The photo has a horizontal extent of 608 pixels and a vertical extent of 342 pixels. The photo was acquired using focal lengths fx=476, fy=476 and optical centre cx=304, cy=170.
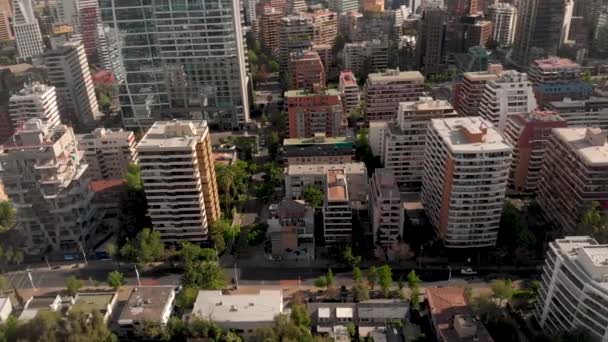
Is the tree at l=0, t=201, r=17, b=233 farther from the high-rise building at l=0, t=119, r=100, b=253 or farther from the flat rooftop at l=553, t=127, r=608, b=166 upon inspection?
the flat rooftop at l=553, t=127, r=608, b=166

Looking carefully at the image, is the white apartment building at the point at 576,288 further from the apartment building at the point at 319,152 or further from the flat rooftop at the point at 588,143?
the apartment building at the point at 319,152

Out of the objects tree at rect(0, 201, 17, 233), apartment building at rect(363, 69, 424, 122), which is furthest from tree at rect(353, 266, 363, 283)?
apartment building at rect(363, 69, 424, 122)

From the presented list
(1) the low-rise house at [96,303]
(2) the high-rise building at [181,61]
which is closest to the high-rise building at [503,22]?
(2) the high-rise building at [181,61]

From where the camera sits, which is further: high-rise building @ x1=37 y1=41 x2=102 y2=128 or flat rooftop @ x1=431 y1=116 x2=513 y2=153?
high-rise building @ x1=37 y1=41 x2=102 y2=128

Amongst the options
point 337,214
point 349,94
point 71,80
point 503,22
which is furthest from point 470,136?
point 503,22

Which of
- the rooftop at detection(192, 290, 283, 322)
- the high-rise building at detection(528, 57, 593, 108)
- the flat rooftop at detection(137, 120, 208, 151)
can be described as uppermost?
the flat rooftop at detection(137, 120, 208, 151)

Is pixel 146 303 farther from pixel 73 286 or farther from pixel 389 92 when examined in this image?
pixel 389 92

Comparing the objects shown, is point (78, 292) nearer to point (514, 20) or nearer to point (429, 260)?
point (429, 260)
